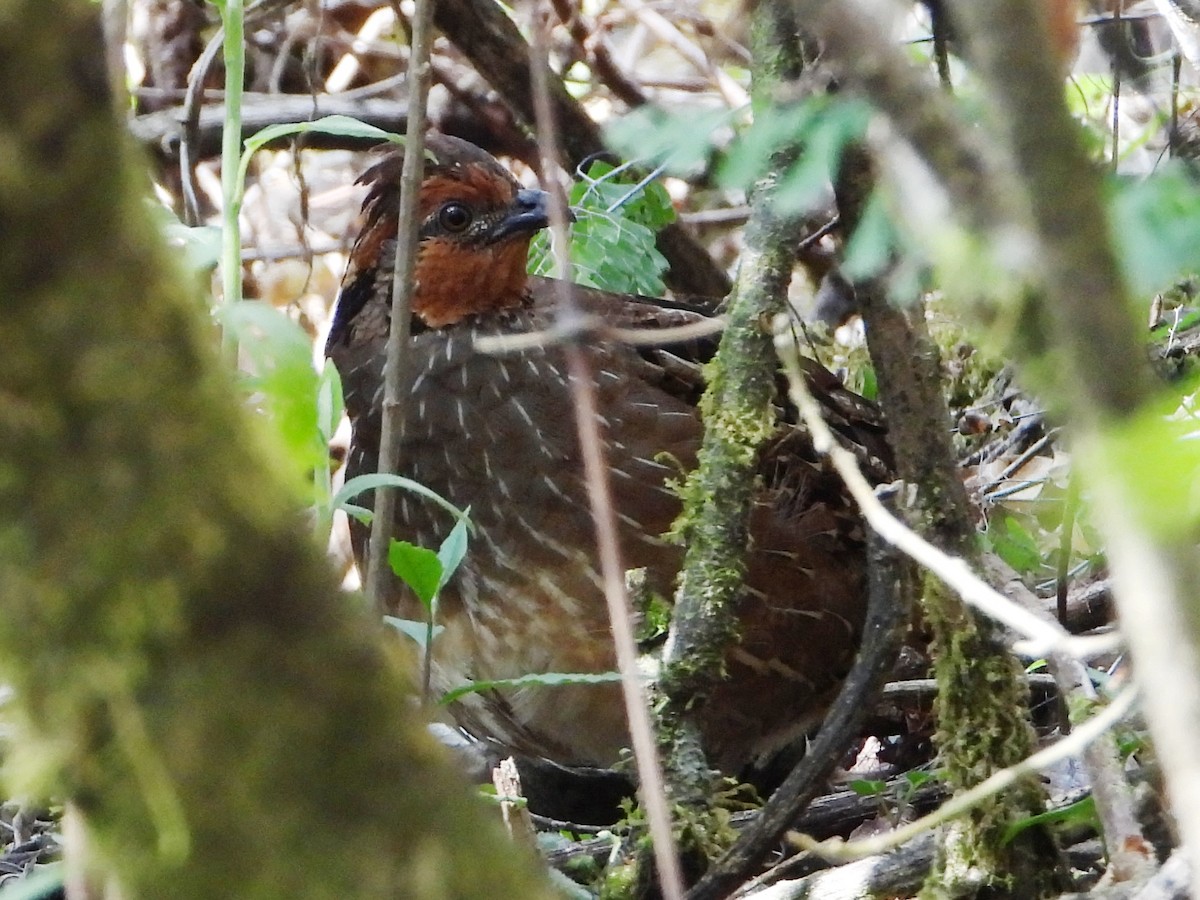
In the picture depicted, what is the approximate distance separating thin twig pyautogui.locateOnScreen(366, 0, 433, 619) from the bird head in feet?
3.35

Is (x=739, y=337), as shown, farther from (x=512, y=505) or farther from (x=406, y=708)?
(x=406, y=708)

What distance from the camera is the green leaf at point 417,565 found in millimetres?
1629

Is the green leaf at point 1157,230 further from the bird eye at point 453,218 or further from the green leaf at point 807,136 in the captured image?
the bird eye at point 453,218

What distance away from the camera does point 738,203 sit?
409cm

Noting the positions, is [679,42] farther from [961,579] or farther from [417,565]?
[961,579]

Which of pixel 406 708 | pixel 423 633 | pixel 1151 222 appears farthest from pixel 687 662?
pixel 406 708

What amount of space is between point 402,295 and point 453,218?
111 cm

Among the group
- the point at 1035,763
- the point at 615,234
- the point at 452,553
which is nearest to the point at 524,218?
the point at 615,234

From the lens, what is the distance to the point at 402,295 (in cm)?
171

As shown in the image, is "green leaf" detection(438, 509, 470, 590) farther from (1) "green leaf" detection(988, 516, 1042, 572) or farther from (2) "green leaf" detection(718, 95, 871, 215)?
(1) "green leaf" detection(988, 516, 1042, 572)

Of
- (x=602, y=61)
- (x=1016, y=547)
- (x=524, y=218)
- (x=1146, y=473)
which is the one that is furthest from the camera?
(x=602, y=61)

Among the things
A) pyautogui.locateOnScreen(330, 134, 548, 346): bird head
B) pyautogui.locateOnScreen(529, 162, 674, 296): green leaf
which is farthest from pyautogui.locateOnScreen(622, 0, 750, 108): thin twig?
pyautogui.locateOnScreen(330, 134, 548, 346): bird head

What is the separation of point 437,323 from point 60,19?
2.10 meters

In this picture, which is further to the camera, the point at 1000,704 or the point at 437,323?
the point at 437,323
